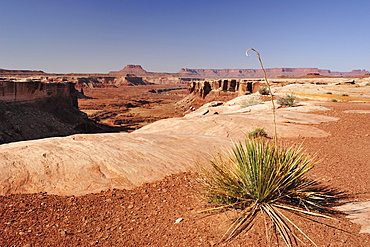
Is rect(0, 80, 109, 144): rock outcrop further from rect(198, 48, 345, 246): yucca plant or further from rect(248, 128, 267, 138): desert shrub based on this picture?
rect(198, 48, 345, 246): yucca plant

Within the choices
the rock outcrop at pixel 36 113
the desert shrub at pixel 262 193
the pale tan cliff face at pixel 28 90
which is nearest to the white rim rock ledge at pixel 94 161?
the desert shrub at pixel 262 193

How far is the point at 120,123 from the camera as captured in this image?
37.7 metres

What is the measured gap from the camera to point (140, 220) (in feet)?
12.4

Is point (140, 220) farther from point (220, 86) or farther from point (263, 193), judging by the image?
point (220, 86)

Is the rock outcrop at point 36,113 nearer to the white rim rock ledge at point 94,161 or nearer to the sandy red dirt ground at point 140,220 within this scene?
the white rim rock ledge at point 94,161

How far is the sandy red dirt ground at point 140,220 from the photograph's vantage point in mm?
3189

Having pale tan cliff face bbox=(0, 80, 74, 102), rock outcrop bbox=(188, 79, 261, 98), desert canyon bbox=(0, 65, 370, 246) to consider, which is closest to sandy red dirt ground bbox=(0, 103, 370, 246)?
desert canyon bbox=(0, 65, 370, 246)

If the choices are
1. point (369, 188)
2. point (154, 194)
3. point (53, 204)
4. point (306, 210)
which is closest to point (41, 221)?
point (53, 204)

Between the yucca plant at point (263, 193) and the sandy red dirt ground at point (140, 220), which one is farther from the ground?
the yucca plant at point (263, 193)

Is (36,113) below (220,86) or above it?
below

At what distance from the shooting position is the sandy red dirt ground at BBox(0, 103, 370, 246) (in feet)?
10.5

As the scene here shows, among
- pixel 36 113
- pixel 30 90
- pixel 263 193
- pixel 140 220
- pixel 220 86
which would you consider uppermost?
pixel 220 86

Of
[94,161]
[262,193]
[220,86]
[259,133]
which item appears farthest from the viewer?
[220,86]

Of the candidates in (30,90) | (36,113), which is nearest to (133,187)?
(36,113)
